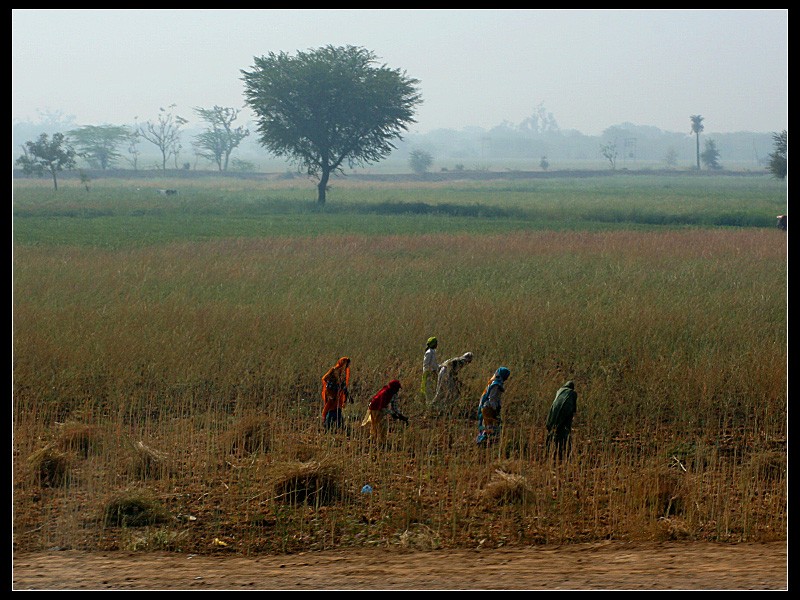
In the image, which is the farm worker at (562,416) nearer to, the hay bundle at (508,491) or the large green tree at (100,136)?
the hay bundle at (508,491)

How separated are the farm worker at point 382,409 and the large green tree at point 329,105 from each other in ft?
154

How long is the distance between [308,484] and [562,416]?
2846 millimetres

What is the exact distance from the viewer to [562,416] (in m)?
10.4

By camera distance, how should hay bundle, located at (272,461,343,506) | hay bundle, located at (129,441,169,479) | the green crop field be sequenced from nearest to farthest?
the green crop field, hay bundle, located at (272,461,343,506), hay bundle, located at (129,441,169,479)

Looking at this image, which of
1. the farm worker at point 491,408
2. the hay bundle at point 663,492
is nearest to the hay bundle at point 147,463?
the farm worker at point 491,408

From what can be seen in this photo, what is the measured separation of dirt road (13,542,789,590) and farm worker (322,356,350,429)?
2.81m

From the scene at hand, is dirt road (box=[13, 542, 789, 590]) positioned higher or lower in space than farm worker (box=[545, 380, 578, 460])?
lower

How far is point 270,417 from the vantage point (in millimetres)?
11398

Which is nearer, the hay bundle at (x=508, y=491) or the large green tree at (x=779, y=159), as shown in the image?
the hay bundle at (x=508, y=491)

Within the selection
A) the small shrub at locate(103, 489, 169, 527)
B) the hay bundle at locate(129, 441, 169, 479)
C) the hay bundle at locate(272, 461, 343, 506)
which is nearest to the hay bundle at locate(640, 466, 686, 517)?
the hay bundle at locate(272, 461, 343, 506)

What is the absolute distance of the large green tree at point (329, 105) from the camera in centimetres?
5794

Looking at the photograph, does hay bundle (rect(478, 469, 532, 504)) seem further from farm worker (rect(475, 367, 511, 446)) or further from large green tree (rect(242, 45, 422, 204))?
large green tree (rect(242, 45, 422, 204))

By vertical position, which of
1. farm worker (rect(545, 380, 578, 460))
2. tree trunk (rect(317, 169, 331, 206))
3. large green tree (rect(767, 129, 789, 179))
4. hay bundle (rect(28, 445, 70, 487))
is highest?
large green tree (rect(767, 129, 789, 179))

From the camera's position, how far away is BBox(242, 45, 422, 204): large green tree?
2281 inches
